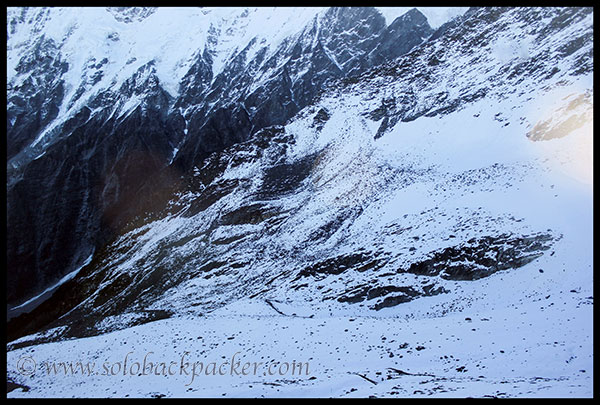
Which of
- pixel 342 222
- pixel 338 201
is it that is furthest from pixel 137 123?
pixel 342 222

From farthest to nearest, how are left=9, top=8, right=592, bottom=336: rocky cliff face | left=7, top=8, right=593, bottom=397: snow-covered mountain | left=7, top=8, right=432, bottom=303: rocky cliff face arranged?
left=7, top=8, right=432, bottom=303: rocky cliff face
left=9, top=8, right=592, bottom=336: rocky cliff face
left=7, top=8, right=593, bottom=397: snow-covered mountain

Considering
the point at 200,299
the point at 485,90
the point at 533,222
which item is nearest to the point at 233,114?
the point at 485,90

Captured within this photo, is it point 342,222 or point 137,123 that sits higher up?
point 137,123

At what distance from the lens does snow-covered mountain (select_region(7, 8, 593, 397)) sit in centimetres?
1541

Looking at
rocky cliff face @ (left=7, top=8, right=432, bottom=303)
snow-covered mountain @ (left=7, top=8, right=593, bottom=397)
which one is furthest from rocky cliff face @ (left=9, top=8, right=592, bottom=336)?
rocky cliff face @ (left=7, top=8, right=432, bottom=303)

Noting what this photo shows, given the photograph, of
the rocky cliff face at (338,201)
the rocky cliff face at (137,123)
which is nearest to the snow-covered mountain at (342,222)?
the rocky cliff face at (338,201)

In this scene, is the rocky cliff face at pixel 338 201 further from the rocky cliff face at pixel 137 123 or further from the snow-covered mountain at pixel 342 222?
the rocky cliff face at pixel 137 123

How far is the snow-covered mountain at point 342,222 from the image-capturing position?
1541 centimetres

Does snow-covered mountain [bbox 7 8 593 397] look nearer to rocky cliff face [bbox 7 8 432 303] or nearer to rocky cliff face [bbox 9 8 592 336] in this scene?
rocky cliff face [bbox 9 8 592 336]

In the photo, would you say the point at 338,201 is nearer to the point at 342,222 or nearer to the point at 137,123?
the point at 342,222

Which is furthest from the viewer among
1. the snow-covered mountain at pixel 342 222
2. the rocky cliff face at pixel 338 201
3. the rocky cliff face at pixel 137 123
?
the rocky cliff face at pixel 137 123

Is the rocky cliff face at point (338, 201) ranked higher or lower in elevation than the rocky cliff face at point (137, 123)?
lower

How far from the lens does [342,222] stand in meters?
35.5

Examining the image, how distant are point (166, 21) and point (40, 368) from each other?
Answer: 438 feet
